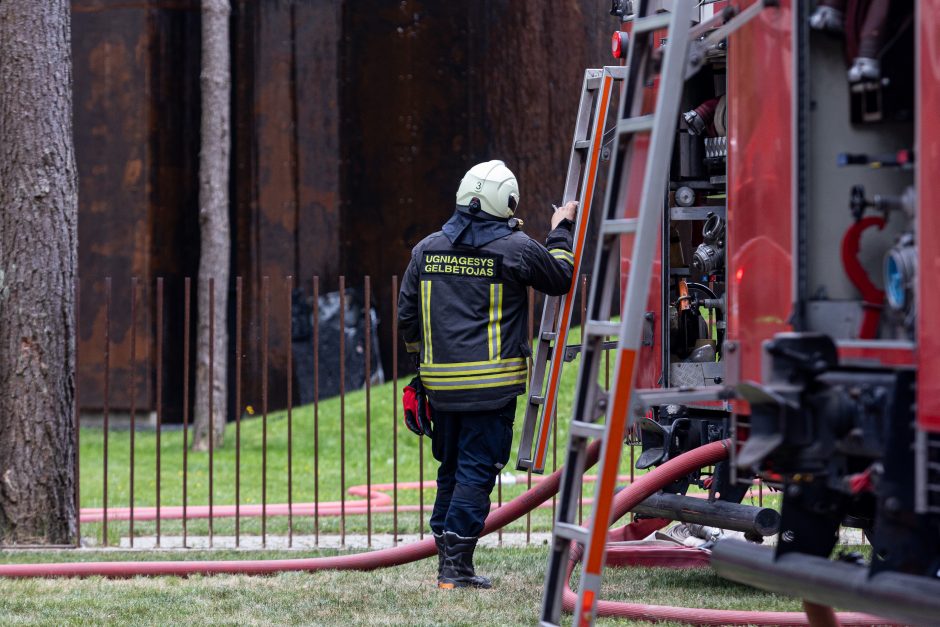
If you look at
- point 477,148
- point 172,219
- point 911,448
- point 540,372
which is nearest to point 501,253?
point 540,372

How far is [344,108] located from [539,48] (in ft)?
8.32

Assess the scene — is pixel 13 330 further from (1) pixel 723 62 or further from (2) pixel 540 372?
(1) pixel 723 62

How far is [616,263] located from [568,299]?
206 cm

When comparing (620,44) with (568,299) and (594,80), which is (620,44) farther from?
(568,299)

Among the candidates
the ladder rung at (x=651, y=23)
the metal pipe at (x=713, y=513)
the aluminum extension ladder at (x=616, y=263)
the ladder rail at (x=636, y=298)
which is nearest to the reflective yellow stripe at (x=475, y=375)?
the metal pipe at (x=713, y=513)

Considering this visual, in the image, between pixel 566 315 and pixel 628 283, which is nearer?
pixel 628 283

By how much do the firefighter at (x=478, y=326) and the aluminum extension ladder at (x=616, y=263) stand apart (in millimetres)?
1867

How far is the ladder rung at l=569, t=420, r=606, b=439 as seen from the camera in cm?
405

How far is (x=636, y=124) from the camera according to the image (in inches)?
158

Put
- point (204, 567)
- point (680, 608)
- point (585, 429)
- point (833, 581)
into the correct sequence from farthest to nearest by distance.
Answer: point (204, 567)
point (680, 608)
point (585, 429)
point (833, 581)

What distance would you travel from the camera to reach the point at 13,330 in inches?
314

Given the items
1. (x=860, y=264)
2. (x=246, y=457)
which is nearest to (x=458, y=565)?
(x=860, y=264)

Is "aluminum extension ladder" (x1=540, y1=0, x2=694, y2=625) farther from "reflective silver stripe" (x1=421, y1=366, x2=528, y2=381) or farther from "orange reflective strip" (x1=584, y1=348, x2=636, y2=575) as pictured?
"reflective silver stripe" (x1=421, y1=366, x2=528, y2=381)

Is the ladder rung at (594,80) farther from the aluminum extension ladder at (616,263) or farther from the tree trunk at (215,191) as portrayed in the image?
the tree trunk at (215,191)
